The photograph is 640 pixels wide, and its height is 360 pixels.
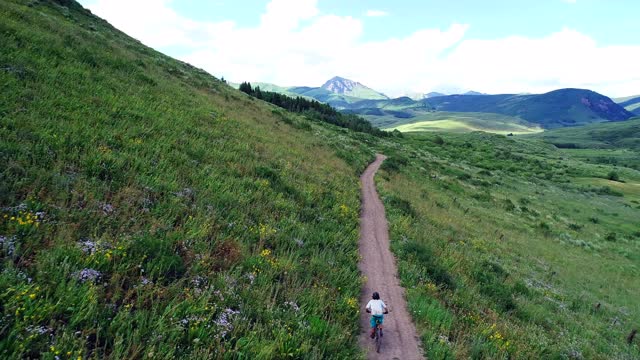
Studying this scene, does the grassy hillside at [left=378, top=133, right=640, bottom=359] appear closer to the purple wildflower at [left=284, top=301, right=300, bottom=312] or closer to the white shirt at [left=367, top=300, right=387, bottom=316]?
the white shirt at [left=367, top=300, right=387, bottom=316]

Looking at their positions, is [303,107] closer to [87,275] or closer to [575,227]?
[575,227]

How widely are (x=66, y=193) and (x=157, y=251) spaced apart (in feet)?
8.34

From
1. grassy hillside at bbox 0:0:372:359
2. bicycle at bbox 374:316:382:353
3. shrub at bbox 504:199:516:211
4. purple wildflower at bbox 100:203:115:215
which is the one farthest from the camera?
shrub at bbox 504:199:516:211

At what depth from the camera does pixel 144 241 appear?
7.40 m

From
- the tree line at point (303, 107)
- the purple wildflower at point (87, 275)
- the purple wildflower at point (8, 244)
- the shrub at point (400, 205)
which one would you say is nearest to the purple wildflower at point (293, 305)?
the purple wildflower at point (87, 275)

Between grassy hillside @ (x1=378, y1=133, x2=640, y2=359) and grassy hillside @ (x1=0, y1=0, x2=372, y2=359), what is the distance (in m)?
2.89

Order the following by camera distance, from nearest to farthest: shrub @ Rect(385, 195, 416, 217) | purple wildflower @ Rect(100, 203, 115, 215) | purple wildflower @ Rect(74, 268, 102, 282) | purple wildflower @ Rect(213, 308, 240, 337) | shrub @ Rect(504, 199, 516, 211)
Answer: purple wildflower @ Rect(74, 268, 102, 282), purple wildflower @ Rect(213, 308, 240, 337), purple wildflower @ Rect(100, 203, 115, 215), shrub @ Rect(385, 195, 416, 217), shrub @ Rect(504, 199, 516, 211)

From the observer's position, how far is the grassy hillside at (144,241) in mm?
5395

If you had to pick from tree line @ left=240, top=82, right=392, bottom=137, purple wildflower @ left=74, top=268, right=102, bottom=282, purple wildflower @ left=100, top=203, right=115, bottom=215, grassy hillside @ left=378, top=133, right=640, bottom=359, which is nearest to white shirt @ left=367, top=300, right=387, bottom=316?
grassy hillside @ left=378, top=133, right=640, bottom=359

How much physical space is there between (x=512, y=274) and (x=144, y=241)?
19.0 meters

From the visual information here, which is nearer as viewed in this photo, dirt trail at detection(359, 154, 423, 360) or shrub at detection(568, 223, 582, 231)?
dirt trail at detection(359, 154, 423, 360)

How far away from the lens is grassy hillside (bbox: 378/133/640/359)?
34.9 feet

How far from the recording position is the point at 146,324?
18.9ft

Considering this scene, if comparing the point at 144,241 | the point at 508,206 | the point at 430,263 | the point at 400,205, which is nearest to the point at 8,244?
the point at 144,241
